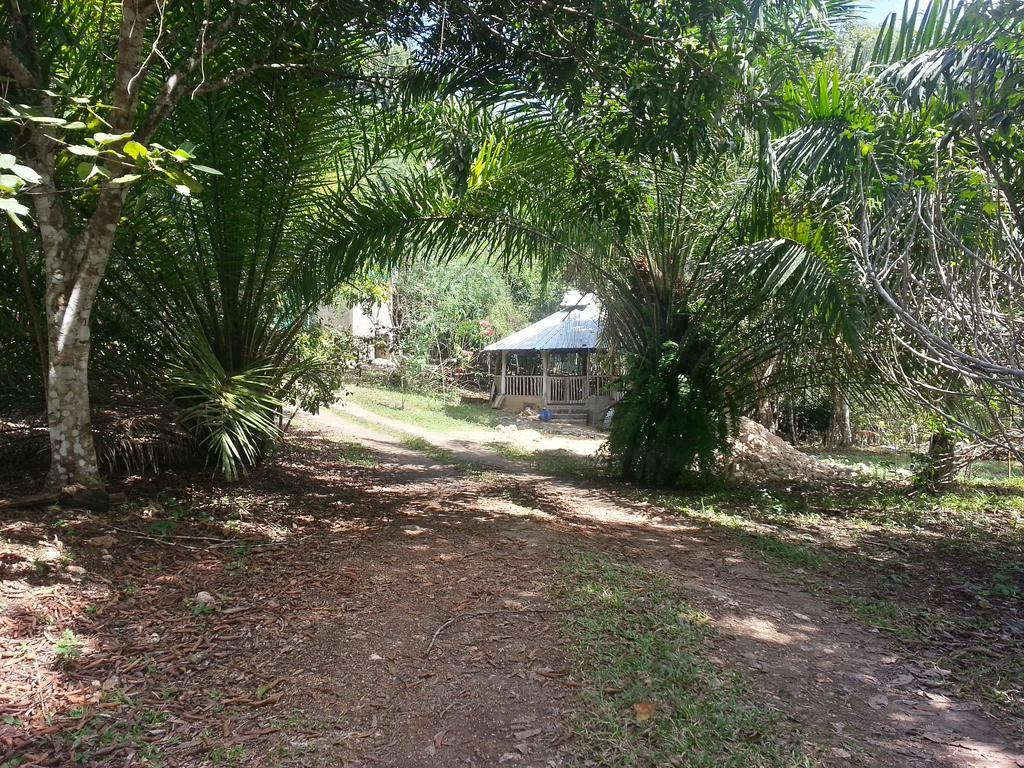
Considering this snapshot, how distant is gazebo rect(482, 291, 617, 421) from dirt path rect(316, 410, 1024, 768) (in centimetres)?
1494

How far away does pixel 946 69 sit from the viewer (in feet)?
13.6

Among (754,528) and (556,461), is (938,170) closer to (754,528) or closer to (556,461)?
(754,528)

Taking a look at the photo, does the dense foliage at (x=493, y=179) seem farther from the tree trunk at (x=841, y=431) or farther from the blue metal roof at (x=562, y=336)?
the blue metal roof at (x=562, y=336)

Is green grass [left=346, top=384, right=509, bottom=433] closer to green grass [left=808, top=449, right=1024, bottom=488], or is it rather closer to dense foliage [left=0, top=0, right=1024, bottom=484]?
green grass [left=808, top=449, right=1024, bottom=488]

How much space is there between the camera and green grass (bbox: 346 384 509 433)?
57.8 feet

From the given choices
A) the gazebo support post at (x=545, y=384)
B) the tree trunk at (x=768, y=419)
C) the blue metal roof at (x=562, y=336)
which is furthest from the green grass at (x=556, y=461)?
the gazebo support post at (x=545, y=384)

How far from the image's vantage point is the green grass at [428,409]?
57.8ft

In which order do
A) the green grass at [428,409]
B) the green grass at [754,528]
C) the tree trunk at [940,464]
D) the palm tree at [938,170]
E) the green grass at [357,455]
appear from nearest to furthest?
1. the palm tree at [938,170]
2. the green grass at [754,528]
3. the tree trunk at [940,464]
4. the green grass at [357,455]
5. the green grass at [428,409]

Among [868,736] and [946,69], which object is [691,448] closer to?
[946,69]

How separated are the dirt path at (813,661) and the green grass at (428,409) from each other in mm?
10751

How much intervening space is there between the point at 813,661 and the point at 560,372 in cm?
2040

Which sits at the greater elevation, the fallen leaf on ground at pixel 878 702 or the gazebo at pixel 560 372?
the gazebo at pixel 560 372

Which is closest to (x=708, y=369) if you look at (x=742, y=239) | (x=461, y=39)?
(x=742, y=239)

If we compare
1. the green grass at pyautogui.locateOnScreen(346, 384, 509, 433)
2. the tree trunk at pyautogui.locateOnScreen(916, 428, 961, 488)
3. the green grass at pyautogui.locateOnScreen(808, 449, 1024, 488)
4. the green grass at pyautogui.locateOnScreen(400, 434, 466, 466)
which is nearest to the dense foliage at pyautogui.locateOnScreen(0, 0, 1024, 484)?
the tree trunk at pyautogui.locateOnScreen(916, 428, 961, 488)
